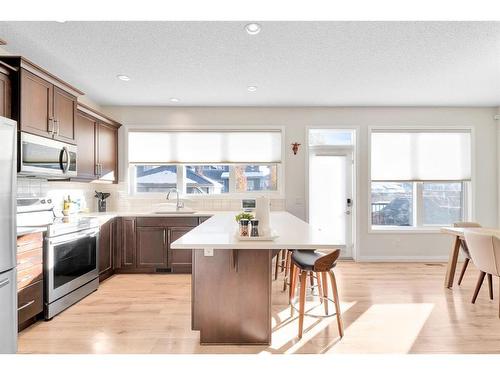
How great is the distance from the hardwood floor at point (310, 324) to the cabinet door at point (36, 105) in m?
1.77

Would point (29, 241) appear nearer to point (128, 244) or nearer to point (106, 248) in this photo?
point (106, 248)

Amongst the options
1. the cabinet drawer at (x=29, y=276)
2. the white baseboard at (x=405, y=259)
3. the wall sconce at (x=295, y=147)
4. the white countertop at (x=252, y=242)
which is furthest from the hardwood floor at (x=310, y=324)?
the wall sconce at (x=295, y=147)

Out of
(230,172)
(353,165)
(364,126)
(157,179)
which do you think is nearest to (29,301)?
(157,179)

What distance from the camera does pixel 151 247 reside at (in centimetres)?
418

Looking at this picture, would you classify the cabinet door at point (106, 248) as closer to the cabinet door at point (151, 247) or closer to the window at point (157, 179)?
the cabinet door at point (151, 247)

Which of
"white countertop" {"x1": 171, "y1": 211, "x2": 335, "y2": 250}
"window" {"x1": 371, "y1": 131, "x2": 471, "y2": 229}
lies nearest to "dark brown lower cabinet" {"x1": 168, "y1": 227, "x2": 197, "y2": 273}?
"white countertop" {"x1": 171, "y1": 211, "x2": 335, "y2": 250}

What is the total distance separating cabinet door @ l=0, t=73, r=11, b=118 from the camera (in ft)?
7.89

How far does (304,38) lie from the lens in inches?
104

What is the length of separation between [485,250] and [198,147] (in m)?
3.87

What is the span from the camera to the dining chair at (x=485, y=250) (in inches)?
108

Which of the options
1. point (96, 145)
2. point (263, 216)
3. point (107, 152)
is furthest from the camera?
point (107, 152)
